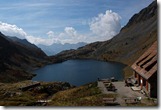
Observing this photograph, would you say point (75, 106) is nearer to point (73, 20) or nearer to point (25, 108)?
point (25, 108)

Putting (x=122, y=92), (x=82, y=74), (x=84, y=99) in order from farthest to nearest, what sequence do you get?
1. (x=82, y=74)
2. (x=122, y=92)
3. (x=84, y=99)

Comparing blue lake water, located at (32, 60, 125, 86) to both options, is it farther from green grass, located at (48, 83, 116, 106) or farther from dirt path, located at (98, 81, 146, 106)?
green grass, located at (48, 83, 116, 106)

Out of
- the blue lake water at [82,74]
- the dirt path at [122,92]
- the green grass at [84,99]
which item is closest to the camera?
the green grass at [84,99]

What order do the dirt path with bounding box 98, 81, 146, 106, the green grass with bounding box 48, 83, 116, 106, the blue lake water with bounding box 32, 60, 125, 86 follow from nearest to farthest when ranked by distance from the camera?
the green grass with bounding box 48, 83, 116, 106, the dirt path with bounding box 98, 81, 146, 106, the blue lake water with bounding box 32, 60, 125, 86

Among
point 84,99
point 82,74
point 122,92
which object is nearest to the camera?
point 84,99

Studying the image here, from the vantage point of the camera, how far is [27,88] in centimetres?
4375

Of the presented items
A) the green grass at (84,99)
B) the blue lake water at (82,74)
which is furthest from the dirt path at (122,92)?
the blue lake water at (82,74)

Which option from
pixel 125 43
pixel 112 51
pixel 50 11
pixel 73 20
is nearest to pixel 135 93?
pixel 73 20

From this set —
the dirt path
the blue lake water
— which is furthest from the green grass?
the blue lake water

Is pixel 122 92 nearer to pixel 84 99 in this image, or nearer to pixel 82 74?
pixel 84 99

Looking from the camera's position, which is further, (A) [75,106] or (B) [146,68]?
(B) [146,68]

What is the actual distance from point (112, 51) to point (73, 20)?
4919 inches

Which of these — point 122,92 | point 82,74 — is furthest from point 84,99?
point 82,74

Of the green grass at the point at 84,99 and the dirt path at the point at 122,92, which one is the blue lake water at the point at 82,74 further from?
the green grass at the point at 84,99
